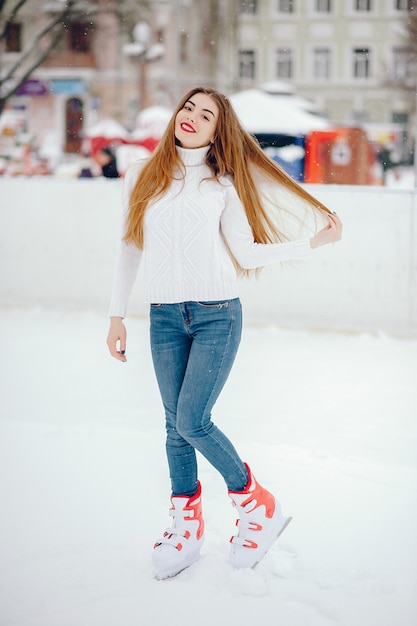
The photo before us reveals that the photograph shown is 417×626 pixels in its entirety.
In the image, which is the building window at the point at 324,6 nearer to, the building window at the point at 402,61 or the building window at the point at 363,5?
the building window at the point at 363,5

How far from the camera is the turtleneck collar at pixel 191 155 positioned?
256cm

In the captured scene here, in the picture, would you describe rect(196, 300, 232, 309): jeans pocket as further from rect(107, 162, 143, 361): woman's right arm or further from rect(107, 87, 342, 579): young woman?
rect(107, 162, 143, 361): woman's right arm

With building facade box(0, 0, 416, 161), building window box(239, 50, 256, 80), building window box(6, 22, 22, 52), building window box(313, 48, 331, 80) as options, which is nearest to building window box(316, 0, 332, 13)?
building facade box(0, 0, 416, 161)

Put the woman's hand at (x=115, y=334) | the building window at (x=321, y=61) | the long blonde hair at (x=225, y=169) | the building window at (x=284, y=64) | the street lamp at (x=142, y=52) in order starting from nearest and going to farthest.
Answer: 1. the long blonde hair at (x=225, y=169)
2. the woman's hand at (x=115, y=334)
3. the building window at (x=284, y=64)
4. the building window at (x=321, y=61)
5. the street lamp at (x=142, y=52)

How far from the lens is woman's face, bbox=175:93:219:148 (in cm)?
254

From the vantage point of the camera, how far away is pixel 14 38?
1062cm

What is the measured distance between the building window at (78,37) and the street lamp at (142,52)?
1.79 meters

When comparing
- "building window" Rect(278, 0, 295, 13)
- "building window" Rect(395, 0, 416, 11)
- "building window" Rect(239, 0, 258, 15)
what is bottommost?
"building window" Rect(395, 0, 416, 11)

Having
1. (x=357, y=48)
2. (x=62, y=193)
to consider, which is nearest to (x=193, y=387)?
(x=62, y=193)

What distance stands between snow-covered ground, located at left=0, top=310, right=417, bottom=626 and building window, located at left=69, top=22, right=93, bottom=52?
20.1 ft

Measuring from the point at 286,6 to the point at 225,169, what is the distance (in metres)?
8.22

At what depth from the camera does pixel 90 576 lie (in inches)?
102

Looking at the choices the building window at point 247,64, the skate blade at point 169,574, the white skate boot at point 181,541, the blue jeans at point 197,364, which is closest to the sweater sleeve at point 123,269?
the blue jeans at point 197,364

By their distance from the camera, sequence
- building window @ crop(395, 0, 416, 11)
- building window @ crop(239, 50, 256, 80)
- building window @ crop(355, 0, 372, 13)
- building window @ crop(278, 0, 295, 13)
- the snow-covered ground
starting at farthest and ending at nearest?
building window @ crop(239, 50, 256, 80) < building window @ crop(278, 0, 295, 13) < building window @ crop(355, 0, 372, 13) < building window @ crop(395, 0, 416, 11) < the snow-covered ground
